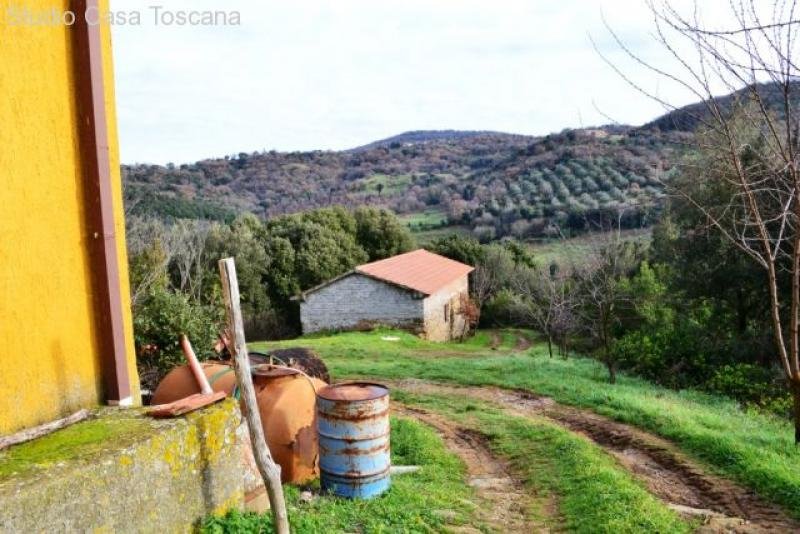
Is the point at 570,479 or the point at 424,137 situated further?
the point at 424,137

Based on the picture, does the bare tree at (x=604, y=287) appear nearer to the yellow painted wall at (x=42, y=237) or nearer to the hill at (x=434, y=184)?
the yellow painted wall at (x=42, y=237)

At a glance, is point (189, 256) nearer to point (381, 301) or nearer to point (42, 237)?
point (381, 301)

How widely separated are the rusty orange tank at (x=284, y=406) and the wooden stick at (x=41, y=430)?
7.65 ft

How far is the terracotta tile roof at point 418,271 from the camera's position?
30.7m

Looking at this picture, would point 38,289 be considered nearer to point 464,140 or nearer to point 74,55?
point 74,55

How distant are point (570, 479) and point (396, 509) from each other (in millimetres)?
2751

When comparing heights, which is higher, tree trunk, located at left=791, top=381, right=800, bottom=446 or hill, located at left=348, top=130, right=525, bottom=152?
hill, located at left=348, top=130, right=525, bottom=152

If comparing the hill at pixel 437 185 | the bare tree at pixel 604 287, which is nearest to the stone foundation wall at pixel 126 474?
the bare tree at pixel 604 287

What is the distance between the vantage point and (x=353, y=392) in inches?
278

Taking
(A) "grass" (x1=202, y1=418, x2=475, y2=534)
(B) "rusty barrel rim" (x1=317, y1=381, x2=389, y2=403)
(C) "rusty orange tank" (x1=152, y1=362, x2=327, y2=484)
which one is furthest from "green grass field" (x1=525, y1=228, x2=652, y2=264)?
(C) "rusty orange tank" (x1=152, y1=362, x2=327, y2=484)

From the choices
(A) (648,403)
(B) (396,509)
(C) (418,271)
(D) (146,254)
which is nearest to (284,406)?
(B) (396,509)

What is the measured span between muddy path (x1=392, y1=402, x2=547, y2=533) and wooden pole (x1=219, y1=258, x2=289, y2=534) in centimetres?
192

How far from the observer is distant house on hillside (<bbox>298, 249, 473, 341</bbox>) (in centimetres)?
3039

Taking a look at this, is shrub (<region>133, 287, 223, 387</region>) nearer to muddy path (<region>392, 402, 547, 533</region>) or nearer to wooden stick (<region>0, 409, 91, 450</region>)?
muddy path (<region>392, 402, 547, 533</region>)
